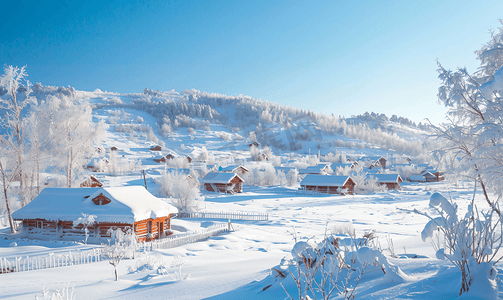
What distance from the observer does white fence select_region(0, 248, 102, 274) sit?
11415mm

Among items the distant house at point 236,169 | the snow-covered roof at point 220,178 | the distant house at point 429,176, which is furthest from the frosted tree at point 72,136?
the distant house at point 429,176

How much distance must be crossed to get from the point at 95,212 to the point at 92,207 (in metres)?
0.62

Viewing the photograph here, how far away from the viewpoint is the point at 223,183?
144ft

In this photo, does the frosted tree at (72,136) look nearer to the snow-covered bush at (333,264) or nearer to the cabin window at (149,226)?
the cabin window at (149,226)

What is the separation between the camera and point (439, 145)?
957 cm

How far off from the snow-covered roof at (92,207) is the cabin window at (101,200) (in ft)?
0.47

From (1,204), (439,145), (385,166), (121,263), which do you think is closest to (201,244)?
(121,263)

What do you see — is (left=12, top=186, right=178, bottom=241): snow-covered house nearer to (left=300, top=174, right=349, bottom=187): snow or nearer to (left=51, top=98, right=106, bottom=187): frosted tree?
(left=51, top=98, right=106, bottom=187): frosted tree

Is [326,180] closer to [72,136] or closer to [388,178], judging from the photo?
[388,178]

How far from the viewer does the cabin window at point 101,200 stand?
18367 millimetres

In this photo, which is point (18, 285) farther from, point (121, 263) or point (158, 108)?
point (158, 108)

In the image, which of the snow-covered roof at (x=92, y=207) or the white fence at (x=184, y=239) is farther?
the snow-covered roof at (x=92, y=207)

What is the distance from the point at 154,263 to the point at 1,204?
23.6 meters

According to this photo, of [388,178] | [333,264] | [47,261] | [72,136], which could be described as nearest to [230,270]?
[333,264]
